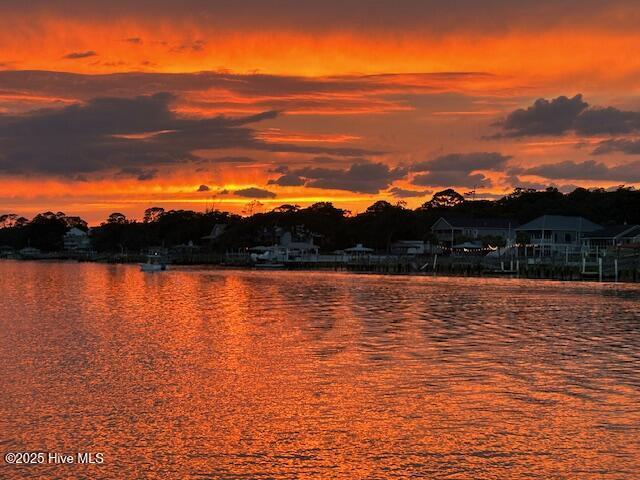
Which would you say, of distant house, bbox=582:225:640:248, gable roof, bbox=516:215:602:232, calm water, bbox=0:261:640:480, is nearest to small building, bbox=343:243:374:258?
gable roof, bbox=516:215:602:232

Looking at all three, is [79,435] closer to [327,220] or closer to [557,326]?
[557,326]

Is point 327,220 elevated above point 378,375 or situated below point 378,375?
above

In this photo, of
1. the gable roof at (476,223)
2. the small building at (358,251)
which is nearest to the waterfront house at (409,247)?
the small building at (358,251)

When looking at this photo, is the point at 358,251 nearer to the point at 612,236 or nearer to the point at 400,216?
the point at 400,216

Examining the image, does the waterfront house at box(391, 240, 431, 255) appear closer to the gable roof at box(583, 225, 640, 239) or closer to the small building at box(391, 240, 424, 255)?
the small building at box(391, 240, 424, 255)

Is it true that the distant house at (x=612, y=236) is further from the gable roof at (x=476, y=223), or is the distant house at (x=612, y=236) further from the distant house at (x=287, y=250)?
the distant house at (x=287, y=250)

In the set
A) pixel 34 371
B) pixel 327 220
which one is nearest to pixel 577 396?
pixel 34 371

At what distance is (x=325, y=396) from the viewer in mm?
21750

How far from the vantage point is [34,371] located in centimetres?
2580

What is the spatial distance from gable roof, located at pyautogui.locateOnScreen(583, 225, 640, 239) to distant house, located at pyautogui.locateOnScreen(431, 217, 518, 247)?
18039 mm

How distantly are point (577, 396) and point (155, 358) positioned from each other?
1529 cm

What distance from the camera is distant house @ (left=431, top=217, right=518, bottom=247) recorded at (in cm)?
14550

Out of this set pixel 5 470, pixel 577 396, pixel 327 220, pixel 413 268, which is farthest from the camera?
pixel 327 220

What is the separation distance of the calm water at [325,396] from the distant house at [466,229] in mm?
102483
